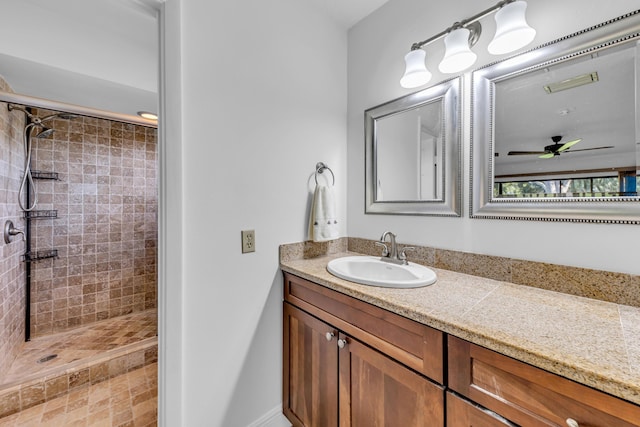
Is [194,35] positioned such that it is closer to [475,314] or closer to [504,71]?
[504,71]

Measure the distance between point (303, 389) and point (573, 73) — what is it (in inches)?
69.9

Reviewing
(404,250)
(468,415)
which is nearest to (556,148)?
(404,250)

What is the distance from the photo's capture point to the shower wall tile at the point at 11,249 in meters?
1.73

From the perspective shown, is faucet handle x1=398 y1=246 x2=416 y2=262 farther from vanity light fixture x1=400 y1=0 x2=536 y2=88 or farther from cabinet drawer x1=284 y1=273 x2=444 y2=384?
vanity light fixture x1=400 y1=0 x2=536 y2=88

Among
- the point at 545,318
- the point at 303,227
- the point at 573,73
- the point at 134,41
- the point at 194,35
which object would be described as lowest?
the point at 545,318

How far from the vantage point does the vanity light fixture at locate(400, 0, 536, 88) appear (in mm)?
977

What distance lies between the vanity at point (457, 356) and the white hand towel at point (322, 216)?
0.26 metres

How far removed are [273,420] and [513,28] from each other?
2.09 m

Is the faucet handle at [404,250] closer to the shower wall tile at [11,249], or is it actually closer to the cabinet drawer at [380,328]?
the cabinet drawer at [380,328]

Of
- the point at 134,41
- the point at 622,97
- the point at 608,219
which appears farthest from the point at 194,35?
the point at 608,219

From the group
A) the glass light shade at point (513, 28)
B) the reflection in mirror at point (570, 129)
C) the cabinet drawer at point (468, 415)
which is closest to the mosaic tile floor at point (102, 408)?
the cabinet drawer at point (468, 415)

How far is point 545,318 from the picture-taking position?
2.53 feet

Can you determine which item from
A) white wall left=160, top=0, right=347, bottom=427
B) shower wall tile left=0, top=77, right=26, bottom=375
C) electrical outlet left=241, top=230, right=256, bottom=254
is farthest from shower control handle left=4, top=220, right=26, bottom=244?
electrical outlet left=241, top=230, right=256, bottom=254

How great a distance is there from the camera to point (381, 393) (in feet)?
3.09
